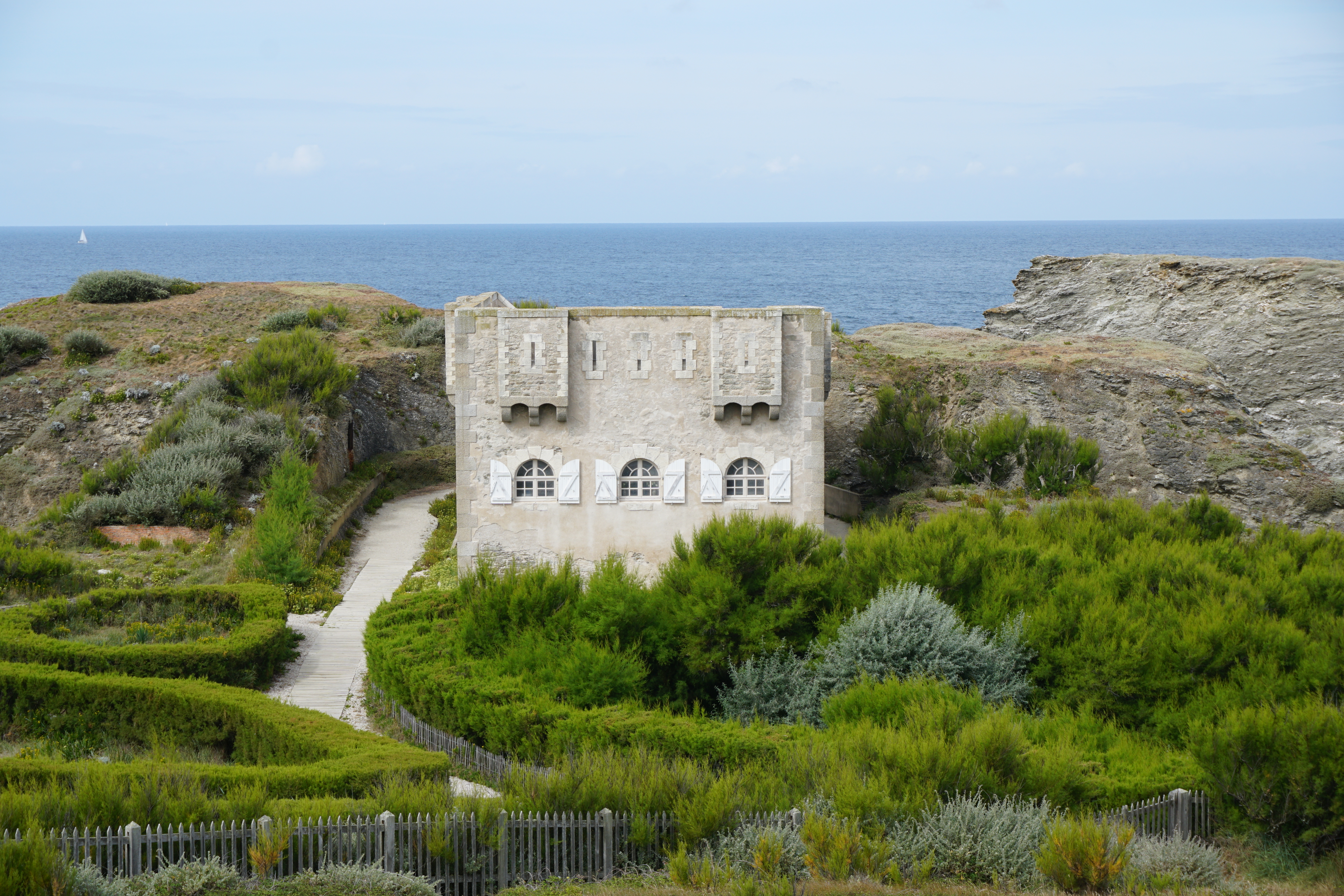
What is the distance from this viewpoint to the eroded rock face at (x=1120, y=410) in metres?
34.7

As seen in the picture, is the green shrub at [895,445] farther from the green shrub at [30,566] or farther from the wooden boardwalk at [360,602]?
the green shrub at [30,566]

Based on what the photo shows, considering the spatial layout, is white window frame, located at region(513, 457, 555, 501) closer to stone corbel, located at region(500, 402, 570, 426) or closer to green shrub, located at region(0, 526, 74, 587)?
stone corbel, located at region(500, 402, 570, 426)

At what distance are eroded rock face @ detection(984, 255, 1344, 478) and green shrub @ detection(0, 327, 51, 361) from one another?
1741 inches

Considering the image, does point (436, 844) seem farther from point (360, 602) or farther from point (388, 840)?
point (360, 602)

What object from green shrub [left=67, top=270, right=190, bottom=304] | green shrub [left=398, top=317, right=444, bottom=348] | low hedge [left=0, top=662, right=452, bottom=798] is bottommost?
low hedge [left=0, top=662, right=452, bottom=798]

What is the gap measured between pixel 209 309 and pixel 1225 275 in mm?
46162

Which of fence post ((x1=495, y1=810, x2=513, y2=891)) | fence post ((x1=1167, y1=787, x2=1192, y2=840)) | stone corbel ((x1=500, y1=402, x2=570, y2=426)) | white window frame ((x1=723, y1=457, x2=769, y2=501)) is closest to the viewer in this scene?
fence post ((x1=495, y1=810, x2=513, y2=891))

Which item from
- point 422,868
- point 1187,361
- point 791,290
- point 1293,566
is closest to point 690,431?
point 1293,566

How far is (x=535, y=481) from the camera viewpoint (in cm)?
2556

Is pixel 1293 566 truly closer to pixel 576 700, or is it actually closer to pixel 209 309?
pixel 576 700

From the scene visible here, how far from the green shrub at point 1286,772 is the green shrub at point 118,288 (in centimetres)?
4633

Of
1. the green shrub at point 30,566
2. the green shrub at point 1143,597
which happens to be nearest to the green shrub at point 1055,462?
the green shrub at point 1143,597

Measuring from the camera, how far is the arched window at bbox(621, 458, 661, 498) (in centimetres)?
2561

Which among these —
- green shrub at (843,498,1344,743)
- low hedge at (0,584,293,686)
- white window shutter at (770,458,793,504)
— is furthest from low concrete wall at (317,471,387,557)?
green shrub at (843,498,1344,743)
